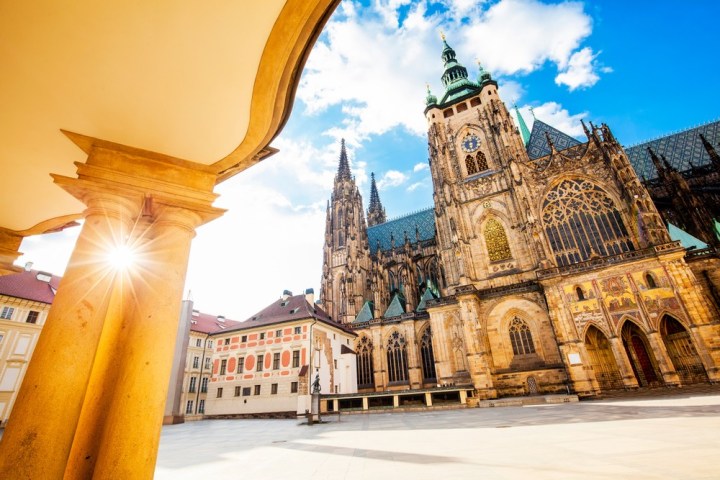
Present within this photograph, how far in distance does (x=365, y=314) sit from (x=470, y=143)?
774 inches

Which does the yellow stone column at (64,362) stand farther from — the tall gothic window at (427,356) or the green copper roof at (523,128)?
the green copper roof at (523,128)

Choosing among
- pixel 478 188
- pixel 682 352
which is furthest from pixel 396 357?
pixel 682 352

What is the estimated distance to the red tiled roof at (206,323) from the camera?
33.0 metres

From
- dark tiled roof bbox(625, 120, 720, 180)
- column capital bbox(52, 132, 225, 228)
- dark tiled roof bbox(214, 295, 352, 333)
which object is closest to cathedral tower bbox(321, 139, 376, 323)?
dark tiled roof bbox(214, 295, 352, 333)

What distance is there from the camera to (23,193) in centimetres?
438

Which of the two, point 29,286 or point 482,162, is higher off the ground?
point 482,162

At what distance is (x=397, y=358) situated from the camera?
2920 cm

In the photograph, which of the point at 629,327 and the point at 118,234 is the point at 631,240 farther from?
the point at 118,234

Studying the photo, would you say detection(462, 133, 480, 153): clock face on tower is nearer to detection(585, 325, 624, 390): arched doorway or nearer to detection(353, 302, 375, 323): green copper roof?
detection(585, 325, 624, 390): arched doorway

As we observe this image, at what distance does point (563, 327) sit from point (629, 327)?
13.7 ft

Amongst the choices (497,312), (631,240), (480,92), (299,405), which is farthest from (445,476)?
(480,92)

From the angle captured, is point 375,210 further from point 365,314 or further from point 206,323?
point 206,323

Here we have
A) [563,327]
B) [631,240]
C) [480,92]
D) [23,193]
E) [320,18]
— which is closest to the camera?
[320,18]

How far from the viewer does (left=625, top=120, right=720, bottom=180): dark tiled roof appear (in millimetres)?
27078
